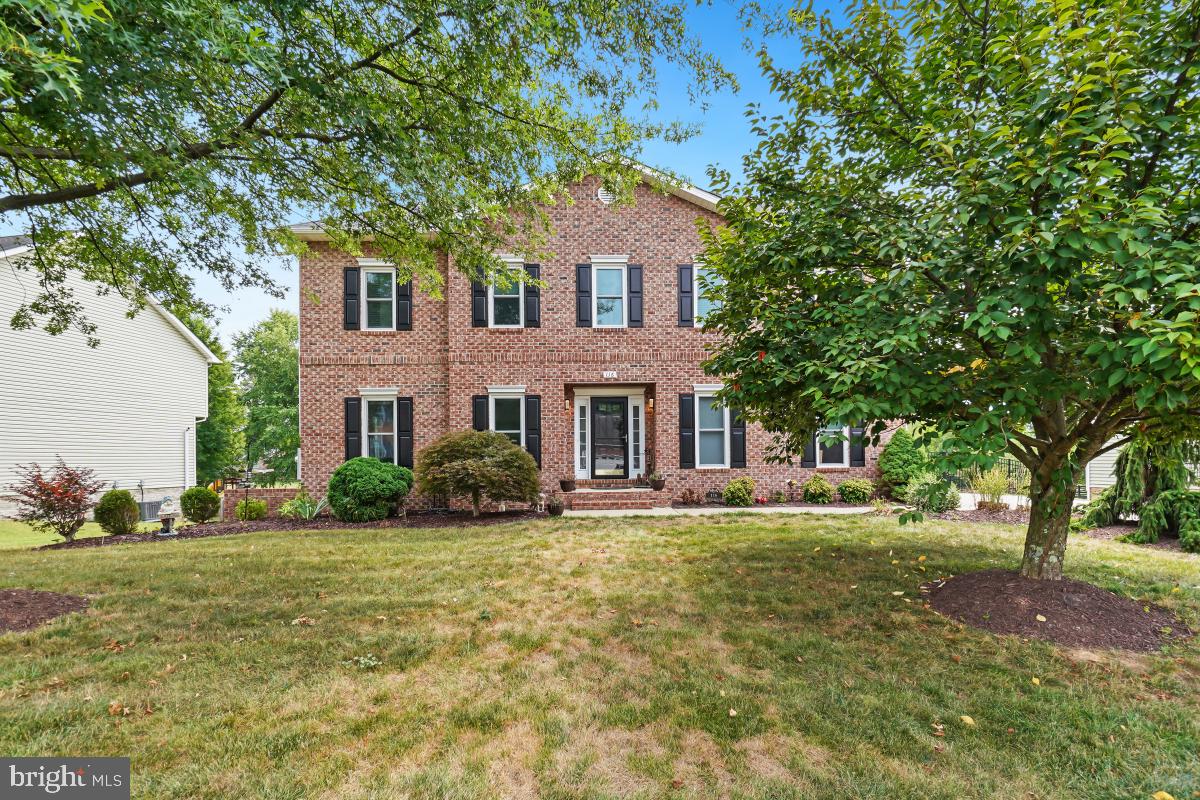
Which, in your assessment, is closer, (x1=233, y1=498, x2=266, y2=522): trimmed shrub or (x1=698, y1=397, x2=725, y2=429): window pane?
(x1=233, y1=498, x2=266, y2=522): trimmed shrub

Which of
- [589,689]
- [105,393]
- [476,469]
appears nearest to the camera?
[589,689]

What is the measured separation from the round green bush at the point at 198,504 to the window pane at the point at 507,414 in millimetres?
6459

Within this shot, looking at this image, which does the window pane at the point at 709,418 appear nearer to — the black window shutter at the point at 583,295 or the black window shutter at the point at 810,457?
the black window shutter at the point at 810,457

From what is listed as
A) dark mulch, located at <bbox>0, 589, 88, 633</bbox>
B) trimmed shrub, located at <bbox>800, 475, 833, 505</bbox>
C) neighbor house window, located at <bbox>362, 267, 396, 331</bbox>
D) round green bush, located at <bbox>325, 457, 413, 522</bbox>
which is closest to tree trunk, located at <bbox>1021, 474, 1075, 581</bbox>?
trimmed shrub, located at <bbox>800, 475, 833, 505</bbox>

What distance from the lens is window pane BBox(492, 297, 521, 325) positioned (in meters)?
11.7

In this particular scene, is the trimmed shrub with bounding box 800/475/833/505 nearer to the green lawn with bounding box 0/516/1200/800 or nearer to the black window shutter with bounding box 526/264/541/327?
the green lawn with bounding box 0/516/1200/800

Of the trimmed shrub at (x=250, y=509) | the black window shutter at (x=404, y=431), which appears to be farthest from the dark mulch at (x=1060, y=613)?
the trimmed shrub at (x=250, y=509)

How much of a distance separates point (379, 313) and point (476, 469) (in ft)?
16.6

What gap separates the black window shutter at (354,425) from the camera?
11414mm

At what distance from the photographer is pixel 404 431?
38.0 ft

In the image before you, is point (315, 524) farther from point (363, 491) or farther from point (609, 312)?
point (609, 312)

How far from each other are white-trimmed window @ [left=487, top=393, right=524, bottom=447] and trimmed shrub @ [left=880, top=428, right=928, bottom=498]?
28.7ft

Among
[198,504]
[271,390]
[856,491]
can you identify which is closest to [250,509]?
[198,504]

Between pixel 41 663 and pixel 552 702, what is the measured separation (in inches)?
151
